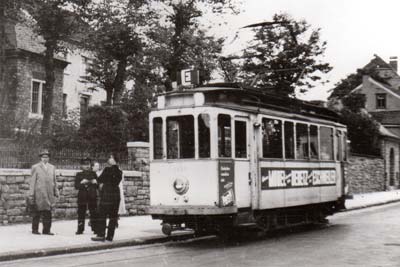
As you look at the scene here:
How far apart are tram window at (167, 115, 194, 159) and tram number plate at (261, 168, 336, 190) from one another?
1.90 m

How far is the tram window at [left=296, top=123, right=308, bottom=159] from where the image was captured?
1599 centimetres

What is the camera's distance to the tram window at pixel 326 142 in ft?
57.8

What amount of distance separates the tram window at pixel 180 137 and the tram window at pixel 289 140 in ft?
9.83

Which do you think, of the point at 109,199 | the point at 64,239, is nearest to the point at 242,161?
the point at 109,199

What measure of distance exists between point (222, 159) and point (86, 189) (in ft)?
12.1

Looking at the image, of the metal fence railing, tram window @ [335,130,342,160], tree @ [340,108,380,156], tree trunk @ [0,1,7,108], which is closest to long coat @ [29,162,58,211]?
the metal fence railing

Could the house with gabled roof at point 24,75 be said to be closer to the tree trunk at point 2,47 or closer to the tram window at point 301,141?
the tree trunk at point 2,47

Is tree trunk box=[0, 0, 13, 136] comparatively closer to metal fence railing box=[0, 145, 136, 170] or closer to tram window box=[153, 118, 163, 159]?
metal fence railing box=[0, 145, 136, 170]

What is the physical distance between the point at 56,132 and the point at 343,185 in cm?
1425

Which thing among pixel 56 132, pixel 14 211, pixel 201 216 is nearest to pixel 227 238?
pixel 201 216

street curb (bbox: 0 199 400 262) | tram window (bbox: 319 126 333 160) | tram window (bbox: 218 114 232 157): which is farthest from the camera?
tram window (bbox: 319 126 333 160)

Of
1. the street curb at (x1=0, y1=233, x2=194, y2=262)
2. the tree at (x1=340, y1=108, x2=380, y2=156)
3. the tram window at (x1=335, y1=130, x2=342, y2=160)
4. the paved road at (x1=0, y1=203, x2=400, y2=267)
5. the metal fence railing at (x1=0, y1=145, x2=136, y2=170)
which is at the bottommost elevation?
the paved road at (x1=0, y1=203, x2=400, y2=267)

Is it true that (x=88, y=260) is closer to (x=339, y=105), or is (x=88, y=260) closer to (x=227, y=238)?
(x=227, y=238)

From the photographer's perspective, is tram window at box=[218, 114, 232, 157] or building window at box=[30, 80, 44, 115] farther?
building window at box=[30, 80, 44, 115]
